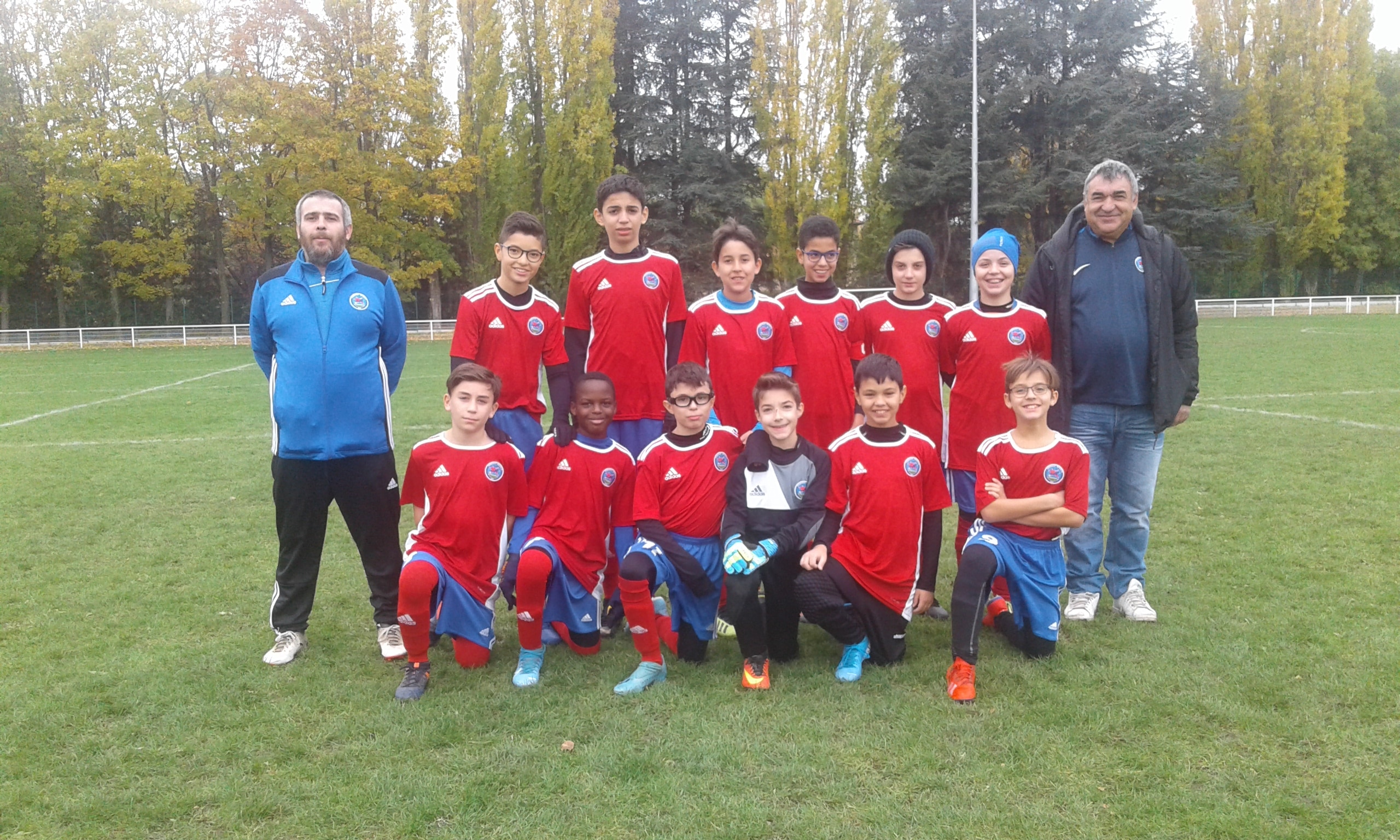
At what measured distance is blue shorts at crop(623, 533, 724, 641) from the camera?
142 inches

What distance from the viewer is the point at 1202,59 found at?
3312 cm

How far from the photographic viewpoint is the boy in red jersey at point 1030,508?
3566 mm

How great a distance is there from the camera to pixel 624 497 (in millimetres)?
3896

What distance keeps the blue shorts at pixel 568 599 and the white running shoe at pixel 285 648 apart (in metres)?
1.07

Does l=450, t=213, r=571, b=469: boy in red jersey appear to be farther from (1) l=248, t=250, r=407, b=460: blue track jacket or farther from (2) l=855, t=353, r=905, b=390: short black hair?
(2) l=855, t=353, r=905, b=390: short black hair

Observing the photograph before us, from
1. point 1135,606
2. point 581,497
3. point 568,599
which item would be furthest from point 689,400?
point 1135,606

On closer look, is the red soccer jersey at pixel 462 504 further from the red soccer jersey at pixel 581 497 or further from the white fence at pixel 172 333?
the white fence at pixel 172 333

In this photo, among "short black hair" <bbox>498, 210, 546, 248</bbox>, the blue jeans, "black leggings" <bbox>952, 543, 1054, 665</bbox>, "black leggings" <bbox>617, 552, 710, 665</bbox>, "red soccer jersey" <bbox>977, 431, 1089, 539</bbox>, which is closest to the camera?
"black leggings" <bbox>952, 543, 1054, 665</bbox>

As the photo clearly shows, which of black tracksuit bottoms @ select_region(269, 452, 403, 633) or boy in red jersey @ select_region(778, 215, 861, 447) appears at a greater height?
boy in red jersey @ select_region(778, 215, 861, 447)

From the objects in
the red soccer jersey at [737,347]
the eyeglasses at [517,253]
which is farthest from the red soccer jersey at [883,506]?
the eyeglasses at [517,253]

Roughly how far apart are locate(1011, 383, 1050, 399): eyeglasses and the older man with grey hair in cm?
59

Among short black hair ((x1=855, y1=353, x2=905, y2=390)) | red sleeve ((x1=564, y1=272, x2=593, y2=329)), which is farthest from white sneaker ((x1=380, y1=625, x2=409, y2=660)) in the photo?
short black hair ((x1=855, y1=353, x2=905, y2=390))

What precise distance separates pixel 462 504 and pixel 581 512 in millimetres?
479

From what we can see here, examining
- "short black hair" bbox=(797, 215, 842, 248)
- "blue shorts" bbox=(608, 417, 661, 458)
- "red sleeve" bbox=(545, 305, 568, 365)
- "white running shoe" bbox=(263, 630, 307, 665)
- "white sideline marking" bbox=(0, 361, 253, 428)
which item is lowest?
"white running shoe" bbox=(263, 630, 307, 665)
